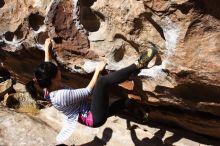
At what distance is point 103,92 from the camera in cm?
562

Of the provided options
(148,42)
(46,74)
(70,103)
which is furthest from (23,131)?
(148,42)

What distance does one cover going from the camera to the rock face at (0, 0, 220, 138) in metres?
5.09

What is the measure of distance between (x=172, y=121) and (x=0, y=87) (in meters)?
3.76

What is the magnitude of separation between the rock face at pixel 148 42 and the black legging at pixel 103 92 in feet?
1.16

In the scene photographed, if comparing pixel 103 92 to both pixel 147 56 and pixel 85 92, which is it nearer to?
pixel 85 92

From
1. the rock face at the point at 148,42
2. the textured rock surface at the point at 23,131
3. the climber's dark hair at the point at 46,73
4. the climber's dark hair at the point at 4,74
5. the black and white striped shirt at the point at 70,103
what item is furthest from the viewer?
the climber's dark hair at the point at 4,74

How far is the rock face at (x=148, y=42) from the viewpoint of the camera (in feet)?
16.7

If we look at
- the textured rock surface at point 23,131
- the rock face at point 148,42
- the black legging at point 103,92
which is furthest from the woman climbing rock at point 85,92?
the textured rock surface at point 23,131

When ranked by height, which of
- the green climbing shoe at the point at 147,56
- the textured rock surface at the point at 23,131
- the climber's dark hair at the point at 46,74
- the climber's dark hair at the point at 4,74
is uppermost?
the green climbing shoe at the point at 147,56

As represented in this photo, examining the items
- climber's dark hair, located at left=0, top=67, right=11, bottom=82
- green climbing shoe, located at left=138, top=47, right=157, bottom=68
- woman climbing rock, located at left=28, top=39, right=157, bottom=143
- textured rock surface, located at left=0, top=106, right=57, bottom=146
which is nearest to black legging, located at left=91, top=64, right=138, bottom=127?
woman climbing rock, located at left=28, top=39, right=157, bottom=143

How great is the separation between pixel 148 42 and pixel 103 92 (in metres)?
0.81

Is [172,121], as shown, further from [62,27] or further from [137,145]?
[62,27]

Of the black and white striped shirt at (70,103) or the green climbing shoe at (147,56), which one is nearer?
the green climbing shoe at (147,56)

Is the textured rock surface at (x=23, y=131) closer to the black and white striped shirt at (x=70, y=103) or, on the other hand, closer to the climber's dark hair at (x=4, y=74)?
the black and white striped shirt at (x=70, y=103)
